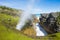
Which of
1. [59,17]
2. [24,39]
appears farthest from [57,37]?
[59,17]

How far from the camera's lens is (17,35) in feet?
136

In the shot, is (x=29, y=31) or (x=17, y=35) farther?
(x=29, y=31)

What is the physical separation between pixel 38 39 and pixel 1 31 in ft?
37.4

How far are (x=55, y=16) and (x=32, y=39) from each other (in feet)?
229

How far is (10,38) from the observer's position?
38906 millimetres

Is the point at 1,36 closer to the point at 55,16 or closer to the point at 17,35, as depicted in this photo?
the point at 17,35

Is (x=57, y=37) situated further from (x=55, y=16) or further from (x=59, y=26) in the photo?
(x=55, y=16)

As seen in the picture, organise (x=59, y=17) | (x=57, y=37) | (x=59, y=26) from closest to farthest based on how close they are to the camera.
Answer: (x=57, y=37)
(x=59, y=26)
(x=59, y=17)

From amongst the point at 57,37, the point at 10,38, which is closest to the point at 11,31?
the point at 10,38

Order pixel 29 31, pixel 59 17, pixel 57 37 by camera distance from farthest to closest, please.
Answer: pixel 59 17 → pixel 29 31 → pixel 57 37

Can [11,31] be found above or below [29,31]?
above

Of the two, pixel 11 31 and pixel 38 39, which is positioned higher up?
pixel 11 31

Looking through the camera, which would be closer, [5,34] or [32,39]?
[5,34]

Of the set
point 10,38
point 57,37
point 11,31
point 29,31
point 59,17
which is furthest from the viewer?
point 59,17
